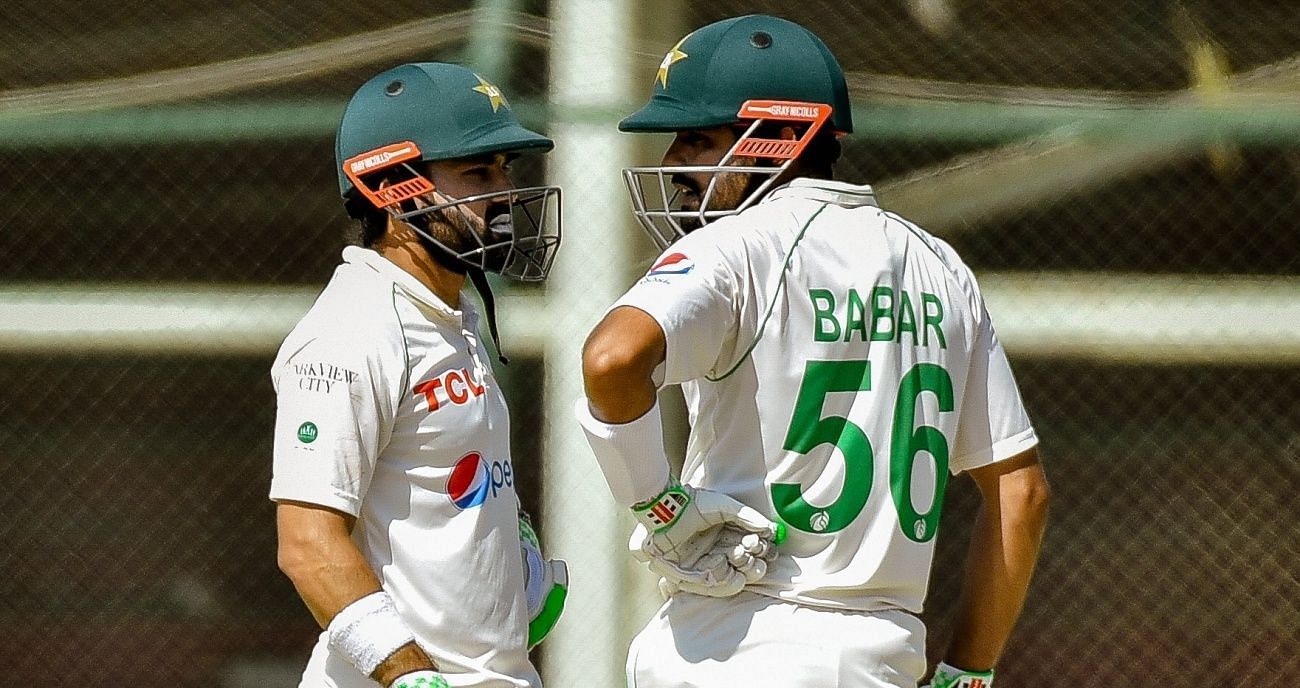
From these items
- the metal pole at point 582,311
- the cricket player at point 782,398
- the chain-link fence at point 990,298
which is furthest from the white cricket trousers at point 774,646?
the chain-link fence at point 990,298

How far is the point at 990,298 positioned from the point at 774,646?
2.85 meters

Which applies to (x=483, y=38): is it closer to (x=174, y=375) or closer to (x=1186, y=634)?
(x=174, y=375)

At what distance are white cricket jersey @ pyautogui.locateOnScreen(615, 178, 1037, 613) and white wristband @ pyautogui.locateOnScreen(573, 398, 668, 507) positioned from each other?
3.4 inches

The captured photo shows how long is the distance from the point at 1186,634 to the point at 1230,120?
4.91ft

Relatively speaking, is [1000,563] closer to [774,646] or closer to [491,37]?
[774,646]

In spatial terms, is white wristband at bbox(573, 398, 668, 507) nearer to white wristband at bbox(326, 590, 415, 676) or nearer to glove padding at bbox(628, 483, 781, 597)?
glove padding at bbox(628, 483, 781, 597)

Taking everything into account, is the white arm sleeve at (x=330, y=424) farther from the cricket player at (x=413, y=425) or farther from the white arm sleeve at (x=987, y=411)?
the white arm sleeve at (x=987, y=411)

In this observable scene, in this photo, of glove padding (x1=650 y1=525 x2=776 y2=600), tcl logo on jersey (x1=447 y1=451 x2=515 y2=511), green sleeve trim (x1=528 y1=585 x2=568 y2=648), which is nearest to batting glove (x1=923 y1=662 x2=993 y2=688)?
glove padding (x1=650 y1=525 x2=776 y2=600)

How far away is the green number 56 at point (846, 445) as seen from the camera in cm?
246

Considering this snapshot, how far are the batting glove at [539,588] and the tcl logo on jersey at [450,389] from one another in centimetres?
30

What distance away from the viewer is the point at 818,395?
8.08 feet

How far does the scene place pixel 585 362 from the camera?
90.7 inches

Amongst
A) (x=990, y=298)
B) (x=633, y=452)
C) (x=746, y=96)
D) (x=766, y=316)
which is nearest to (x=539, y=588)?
(x=633, y=452)

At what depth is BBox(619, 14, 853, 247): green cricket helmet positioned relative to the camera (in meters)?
2.63
